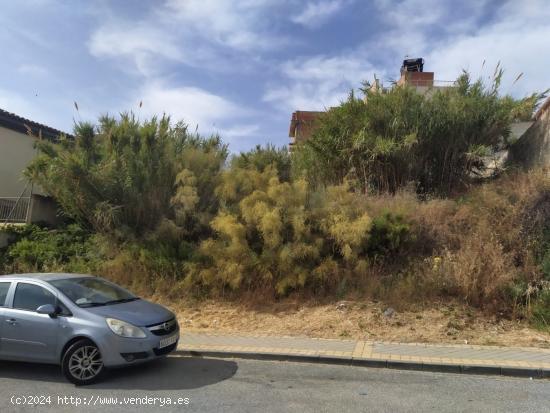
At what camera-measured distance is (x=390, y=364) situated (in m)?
7.88

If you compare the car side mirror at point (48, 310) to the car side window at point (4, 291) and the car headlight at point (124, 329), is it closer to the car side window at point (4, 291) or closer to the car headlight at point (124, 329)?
the car headlight at point (124, 329)

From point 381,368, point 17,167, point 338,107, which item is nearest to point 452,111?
point 338,107

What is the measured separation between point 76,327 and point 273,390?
9.64 feet

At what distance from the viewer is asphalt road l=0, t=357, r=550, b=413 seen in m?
6.07

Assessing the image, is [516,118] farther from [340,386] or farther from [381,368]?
[340,386]

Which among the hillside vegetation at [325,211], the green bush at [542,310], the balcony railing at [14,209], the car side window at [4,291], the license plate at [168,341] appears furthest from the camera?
the balcony railing at [14,209]

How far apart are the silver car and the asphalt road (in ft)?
1.09

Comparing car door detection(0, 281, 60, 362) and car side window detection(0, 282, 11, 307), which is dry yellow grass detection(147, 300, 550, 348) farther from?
car side window detection(0, 282, 11, 307)

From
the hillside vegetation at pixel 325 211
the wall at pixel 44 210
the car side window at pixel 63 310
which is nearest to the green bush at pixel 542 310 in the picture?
the hillside vegetation at pixel 325 211

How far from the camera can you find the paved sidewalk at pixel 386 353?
753 cm

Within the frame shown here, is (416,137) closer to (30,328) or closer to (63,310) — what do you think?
(63,310)

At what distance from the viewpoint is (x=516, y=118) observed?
1518 centimetres

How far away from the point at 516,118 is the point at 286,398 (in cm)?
1225

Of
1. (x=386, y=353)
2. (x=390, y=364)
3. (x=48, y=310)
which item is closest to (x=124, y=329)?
(x=48, y=310)
